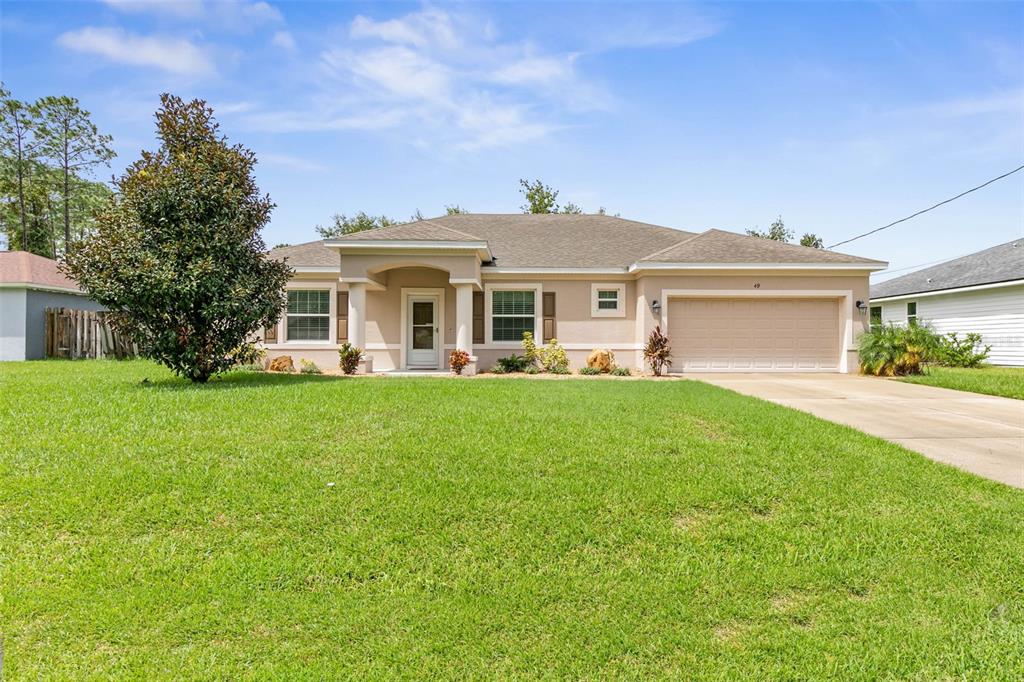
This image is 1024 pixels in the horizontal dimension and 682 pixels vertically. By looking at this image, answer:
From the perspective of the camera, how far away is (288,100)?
1152cm

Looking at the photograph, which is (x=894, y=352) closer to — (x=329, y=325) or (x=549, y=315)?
(x=549, y=315)

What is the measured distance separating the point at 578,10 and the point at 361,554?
9.37 metres

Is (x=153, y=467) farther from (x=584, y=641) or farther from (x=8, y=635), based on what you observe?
(x=584, y=641)

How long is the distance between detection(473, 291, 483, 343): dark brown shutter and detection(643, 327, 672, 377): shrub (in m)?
4.80

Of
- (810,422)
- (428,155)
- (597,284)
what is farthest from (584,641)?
(428,155)

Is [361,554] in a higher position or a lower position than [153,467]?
lower

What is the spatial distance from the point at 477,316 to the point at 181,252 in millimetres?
8296

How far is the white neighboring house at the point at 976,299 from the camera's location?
61.9ft

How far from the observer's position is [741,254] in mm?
15555

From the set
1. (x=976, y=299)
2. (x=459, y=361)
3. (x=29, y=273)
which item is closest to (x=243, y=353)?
(x=459, y=361)

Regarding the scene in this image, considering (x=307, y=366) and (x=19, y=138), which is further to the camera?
(x=19, y=138)

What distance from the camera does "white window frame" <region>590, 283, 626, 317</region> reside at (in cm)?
1625

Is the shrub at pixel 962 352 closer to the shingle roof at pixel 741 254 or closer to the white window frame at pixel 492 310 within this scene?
the shingle roof at pixel 741 254

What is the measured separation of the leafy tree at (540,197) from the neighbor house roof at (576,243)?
13662mm
